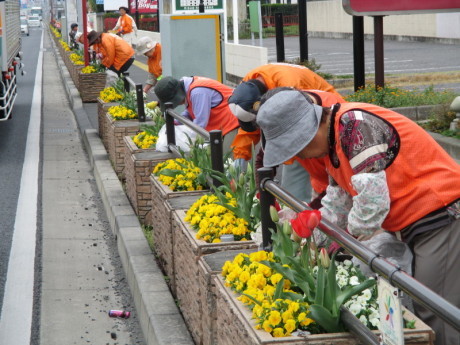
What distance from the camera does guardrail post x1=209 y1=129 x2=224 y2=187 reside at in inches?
248

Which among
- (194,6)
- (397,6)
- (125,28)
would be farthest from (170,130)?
(125,28)

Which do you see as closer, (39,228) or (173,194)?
(173,194)

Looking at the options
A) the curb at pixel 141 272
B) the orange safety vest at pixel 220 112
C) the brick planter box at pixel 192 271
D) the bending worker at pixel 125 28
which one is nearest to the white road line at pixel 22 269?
the curb at pixel 141 272

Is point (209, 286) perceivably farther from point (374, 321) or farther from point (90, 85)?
point (90, 85)

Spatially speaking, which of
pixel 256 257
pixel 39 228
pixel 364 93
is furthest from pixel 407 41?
pixel 256 257

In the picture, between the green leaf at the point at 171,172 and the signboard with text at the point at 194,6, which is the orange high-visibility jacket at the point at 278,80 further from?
the signboard with text at the point at 194,6

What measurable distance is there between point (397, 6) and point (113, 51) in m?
7.82

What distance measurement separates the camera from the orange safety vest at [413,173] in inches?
155

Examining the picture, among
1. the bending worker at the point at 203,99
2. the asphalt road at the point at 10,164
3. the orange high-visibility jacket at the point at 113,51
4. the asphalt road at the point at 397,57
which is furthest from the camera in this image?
the asphalt road at the point at 397,57

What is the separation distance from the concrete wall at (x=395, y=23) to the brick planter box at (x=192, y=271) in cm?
2916

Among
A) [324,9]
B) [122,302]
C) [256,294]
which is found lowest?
[122,302]

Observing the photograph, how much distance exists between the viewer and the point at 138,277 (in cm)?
680

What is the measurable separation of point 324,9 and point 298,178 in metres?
43.6

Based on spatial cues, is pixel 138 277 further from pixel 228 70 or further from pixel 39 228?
pixel 228 70
